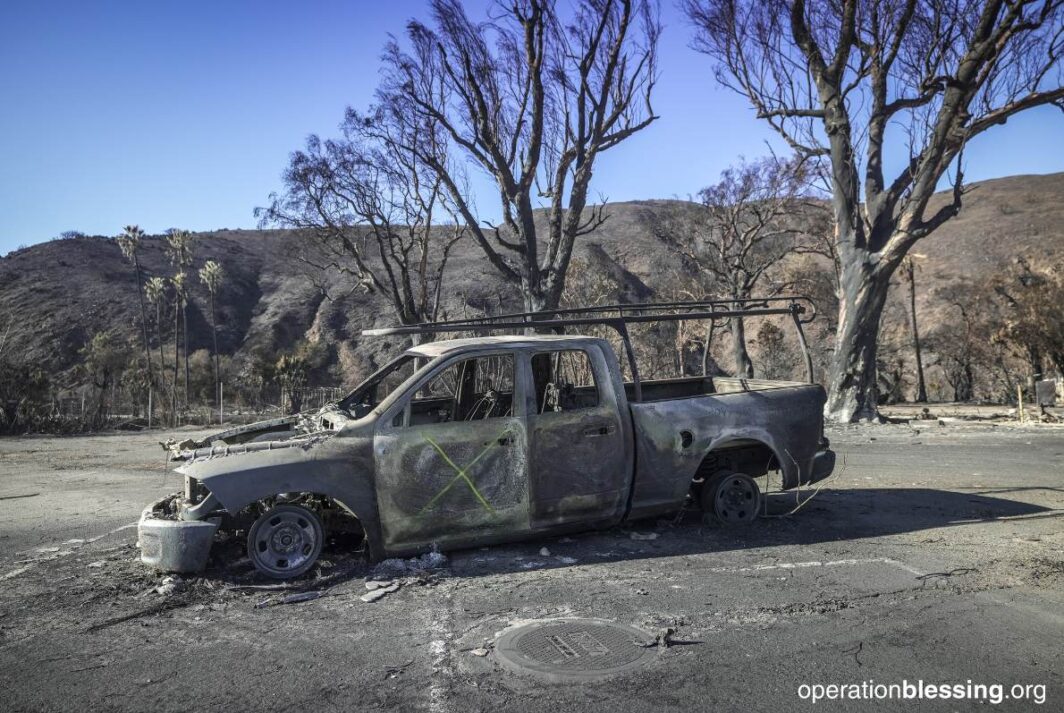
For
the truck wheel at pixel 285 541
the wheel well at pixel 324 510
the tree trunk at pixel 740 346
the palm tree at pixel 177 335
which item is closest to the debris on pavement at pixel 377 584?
the wheel well at pixel 324 510

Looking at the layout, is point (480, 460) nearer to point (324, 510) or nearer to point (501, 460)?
point (501, 460)

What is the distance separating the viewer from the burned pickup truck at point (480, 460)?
540cm

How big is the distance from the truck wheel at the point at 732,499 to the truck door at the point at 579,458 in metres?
1.06

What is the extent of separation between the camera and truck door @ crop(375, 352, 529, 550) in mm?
5543

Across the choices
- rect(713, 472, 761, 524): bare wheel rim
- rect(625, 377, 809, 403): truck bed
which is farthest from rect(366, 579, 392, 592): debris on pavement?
rect(625, 377, 809, 403): truck bed

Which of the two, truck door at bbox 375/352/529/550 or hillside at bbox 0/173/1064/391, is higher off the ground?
hillside at bbox 0/173/1064/391

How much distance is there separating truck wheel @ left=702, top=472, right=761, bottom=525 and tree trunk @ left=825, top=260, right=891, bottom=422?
41.2ft

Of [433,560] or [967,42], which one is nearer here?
[433,560]

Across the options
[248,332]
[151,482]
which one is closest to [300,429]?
[151,482]

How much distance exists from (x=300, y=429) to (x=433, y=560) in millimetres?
1767

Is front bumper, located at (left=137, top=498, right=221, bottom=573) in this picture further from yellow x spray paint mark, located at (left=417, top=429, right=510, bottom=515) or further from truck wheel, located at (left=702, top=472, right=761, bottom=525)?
truck wheel, located at (left=702, top=472, right=761, bottom=525)

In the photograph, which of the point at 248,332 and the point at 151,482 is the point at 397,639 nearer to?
the point at 151,482

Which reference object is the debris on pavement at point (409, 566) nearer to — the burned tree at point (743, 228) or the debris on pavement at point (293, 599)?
the debris on pavement at point (293, 599)

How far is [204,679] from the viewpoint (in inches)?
150
